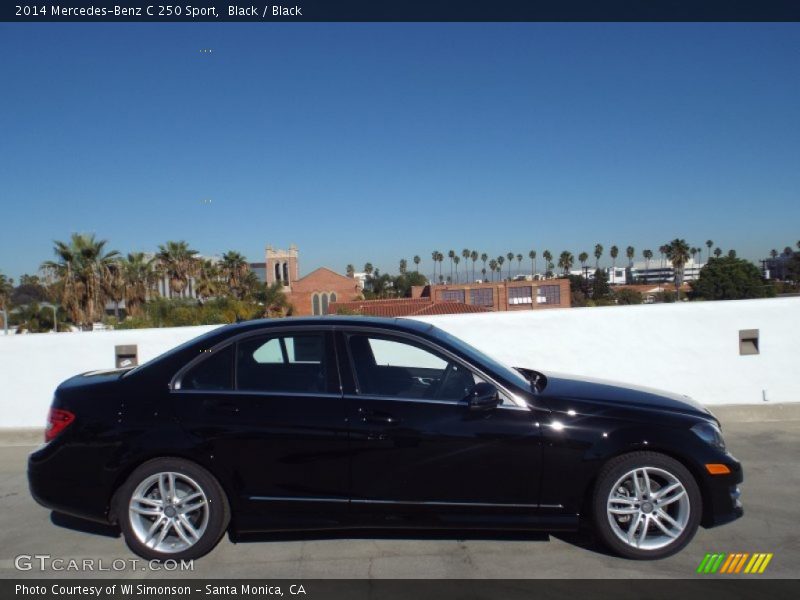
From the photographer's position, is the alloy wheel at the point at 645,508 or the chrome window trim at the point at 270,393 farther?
the chrome window trim at the point at 270,393

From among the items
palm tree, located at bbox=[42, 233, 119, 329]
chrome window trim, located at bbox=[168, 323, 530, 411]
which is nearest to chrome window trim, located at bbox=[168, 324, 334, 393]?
chrome window trim, located at bbox=[168, 323, 530, 411]

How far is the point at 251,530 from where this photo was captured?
13.7 feet

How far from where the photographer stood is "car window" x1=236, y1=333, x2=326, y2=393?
432 cm

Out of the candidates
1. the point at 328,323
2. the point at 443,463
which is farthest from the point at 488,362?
the point at 328,323

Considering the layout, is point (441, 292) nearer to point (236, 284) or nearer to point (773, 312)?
point (236, 284)

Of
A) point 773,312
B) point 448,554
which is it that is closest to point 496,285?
point 773,312

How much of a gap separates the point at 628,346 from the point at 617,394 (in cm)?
388

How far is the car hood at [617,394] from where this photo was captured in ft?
14.1

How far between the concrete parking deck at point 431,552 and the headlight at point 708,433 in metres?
0.69

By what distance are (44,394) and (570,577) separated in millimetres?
6592

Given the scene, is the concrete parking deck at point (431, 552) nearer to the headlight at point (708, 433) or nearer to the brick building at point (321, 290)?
the headlight at point (708, 433)

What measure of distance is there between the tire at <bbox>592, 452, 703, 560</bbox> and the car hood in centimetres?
38

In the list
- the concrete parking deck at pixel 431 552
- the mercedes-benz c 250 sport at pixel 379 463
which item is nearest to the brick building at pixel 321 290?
the concrete parking deck at pixel 431 552

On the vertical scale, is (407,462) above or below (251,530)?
above
